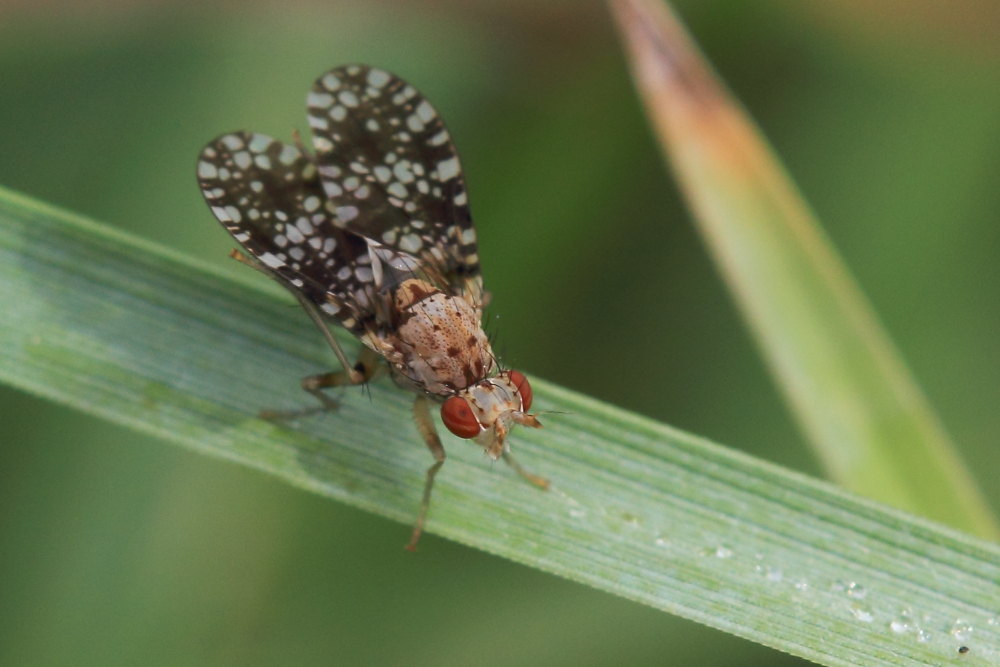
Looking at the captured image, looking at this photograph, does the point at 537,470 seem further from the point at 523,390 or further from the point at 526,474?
the point at 523,390

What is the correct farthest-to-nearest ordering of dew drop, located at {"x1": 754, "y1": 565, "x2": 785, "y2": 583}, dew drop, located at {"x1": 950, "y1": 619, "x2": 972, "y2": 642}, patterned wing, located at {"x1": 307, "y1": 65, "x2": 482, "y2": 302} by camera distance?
patterned wing, located at {"x1": 307, "y1": 65, "x2": 482, "y2": 302} < dew drop, located at {"x1": 754, "y1": 565, "x2": 785, "y2": 583} < dew drop, located at {"x1": 950, "y1": 619, "x2": 972, "y2": 642}

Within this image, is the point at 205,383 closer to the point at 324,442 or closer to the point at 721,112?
the point at 324,442

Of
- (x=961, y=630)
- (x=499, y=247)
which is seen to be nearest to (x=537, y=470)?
(x=961, y=630)

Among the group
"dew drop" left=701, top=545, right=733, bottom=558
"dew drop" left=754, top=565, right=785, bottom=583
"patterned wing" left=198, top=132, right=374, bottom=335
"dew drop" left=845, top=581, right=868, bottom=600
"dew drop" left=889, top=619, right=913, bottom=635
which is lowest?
"dew drop" left=889, top=619, right=913, bottom=635

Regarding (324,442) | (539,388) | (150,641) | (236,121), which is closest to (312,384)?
(324,442)

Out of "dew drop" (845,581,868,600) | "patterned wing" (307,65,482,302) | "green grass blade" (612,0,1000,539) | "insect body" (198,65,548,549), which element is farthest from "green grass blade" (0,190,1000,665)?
"patterned wing" (307,65,482,302)

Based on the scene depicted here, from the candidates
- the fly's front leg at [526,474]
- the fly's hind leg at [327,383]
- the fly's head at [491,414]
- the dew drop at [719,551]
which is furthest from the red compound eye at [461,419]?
the dew drop at [719,551]

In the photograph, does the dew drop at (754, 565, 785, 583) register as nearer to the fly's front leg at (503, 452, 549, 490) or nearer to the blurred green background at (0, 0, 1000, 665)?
the fly's front leg at (503, 452, 549, 490)
